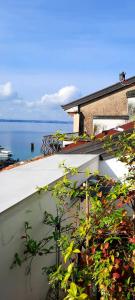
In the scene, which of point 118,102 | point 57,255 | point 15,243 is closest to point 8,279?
point 15,243

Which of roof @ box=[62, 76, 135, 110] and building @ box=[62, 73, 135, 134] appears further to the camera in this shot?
building @ box=[62, 73, 135, 134]

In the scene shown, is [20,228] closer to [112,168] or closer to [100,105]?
[112,168]

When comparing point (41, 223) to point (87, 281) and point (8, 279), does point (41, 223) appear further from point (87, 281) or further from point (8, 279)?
point (87, 281)

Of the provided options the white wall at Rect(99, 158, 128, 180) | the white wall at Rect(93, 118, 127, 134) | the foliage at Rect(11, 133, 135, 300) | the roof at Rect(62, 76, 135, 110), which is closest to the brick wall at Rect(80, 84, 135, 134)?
the roof at Rect(62, 76, 135, 110)

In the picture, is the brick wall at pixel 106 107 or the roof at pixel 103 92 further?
the brick wall at pixel 106 107

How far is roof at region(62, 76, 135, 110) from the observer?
26.2 m

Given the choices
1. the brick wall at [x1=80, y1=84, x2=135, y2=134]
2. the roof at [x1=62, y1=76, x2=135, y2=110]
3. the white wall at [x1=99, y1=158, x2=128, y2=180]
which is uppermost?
the roof at [x1=62, y1=76, x2=135, y2=110]

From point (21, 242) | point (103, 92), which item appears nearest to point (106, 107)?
point (103, 92)

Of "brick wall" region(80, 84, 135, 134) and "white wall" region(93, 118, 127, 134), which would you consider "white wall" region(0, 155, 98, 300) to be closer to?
"white wall" region(93, 118, 127, 134)

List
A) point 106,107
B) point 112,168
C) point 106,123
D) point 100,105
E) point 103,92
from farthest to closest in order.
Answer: point 100,105
point 106,107
point 103,92
point 106,123
point 112,168

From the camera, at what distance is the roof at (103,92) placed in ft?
86.0

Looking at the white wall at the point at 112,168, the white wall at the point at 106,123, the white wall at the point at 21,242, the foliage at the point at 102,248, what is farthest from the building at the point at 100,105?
the foliage at the point at 102,248

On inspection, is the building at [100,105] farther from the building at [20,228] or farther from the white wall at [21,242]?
the white wall at [21,242]

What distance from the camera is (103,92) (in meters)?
27.1
